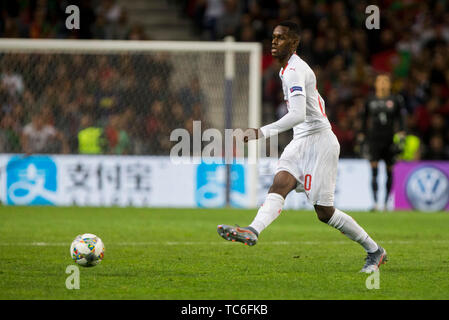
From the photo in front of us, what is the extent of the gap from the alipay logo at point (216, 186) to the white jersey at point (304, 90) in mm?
7735

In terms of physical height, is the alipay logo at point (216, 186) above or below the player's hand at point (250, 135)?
below

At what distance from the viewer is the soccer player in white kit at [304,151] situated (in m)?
6.67

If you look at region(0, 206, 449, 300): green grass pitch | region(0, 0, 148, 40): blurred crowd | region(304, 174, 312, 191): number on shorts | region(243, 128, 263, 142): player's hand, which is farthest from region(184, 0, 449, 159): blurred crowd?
region(243, 128, 263, 142): player's hand

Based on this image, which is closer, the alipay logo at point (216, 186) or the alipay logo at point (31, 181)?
the alipay logo at point (31, 181)

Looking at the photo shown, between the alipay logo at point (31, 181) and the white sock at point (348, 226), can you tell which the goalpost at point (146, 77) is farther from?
the white sock at point (348, 226)

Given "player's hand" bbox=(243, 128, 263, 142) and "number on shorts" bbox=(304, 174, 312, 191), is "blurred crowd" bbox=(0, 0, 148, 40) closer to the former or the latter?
"number on shorts" bbox=(304, 174, 312, 191)

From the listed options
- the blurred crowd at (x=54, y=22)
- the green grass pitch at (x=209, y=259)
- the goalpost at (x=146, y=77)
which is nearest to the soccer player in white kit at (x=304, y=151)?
the green grass pitch at (x=209, y=259)

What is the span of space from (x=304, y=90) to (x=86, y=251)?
223 centimetres

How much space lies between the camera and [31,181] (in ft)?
48.1

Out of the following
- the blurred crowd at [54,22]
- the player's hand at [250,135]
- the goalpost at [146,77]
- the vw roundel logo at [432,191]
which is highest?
the blurred crowd at [54,22]

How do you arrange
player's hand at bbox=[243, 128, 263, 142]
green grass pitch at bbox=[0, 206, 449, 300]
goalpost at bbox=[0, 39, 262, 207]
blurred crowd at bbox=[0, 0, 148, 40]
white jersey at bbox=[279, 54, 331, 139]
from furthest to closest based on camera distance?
blurred crowd at bbox=[0, 0, 148, 40] → goalpost at bbox=[0, 39, 262, 207] → white jersey at bbox=[279, 54, 331, 139] → player's hand at bbox=[243, 128, 263, 142] → green grass pitch at bbox=[0, 206, 449, 300]

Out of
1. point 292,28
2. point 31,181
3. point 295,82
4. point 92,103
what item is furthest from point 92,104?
point 295,82

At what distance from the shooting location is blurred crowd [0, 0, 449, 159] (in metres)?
15.3

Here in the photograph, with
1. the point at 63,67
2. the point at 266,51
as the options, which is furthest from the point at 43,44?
the point at 266,51
